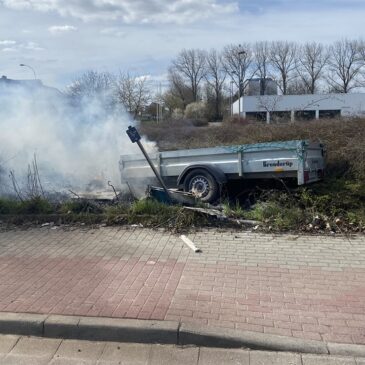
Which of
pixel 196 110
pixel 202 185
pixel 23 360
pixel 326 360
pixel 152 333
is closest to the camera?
pixel 326 360

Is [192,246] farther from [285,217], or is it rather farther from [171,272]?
[285,217]

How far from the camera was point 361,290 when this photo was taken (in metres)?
4.75

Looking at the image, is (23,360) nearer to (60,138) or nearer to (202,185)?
(202,185)

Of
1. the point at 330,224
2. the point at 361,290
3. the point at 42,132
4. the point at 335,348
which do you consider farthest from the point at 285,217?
the point at 42,132

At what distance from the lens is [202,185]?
9.05 meters

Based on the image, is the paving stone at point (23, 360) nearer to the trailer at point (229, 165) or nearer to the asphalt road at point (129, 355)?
the asphalt road at point (129, 355)

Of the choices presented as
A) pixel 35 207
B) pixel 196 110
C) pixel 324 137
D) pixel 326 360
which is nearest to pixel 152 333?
pixel 326 360

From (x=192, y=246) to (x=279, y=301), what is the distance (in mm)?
1998

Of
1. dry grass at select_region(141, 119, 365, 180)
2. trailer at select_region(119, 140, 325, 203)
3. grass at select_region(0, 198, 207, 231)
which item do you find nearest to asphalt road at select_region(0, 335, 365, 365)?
grass at select_region(0, 198, 207, 231)

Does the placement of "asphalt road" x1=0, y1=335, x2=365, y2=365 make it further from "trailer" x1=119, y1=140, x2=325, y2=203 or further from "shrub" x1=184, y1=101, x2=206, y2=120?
"shrub" x1=184, y1=101, x2=206, y2=120

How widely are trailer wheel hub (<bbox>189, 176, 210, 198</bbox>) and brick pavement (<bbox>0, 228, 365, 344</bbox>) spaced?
201cm

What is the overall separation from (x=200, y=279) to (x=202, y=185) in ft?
13.3

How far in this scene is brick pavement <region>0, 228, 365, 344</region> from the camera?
13.8ft

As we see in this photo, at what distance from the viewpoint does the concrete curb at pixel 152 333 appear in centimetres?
374
